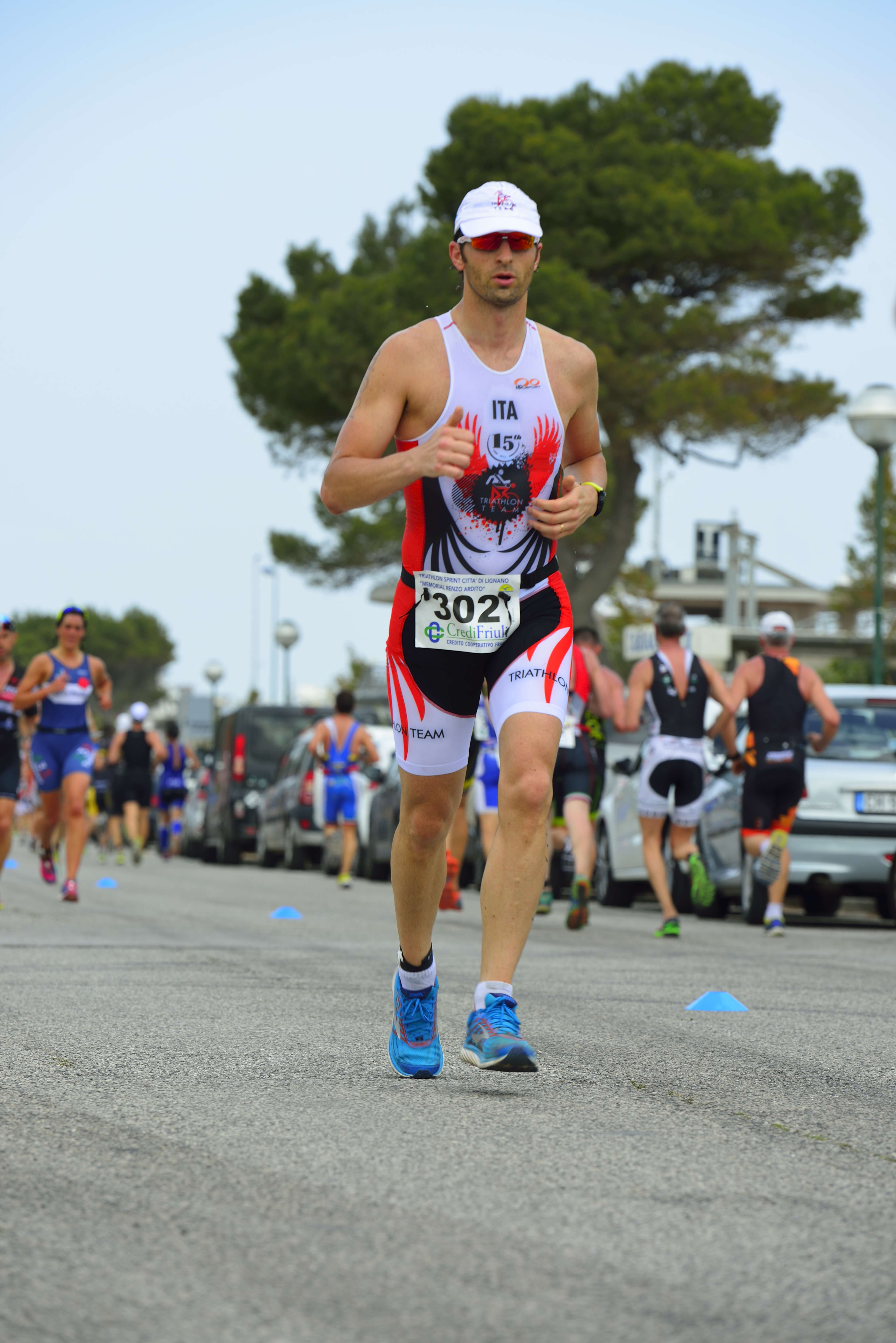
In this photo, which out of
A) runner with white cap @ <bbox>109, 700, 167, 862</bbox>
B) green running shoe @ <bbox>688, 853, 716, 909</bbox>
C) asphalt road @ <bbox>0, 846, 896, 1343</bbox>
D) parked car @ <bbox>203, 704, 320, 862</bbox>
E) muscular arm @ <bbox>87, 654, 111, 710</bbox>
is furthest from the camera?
parked car @ <bbox>203, 704, 320, 862</bbox>

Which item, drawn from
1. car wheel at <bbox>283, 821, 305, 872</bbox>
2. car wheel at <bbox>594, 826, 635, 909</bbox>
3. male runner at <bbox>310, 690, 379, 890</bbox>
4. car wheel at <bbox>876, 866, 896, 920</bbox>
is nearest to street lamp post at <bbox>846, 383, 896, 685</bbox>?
car wheel at <bbox>594, 826, 635, 909</bbox>

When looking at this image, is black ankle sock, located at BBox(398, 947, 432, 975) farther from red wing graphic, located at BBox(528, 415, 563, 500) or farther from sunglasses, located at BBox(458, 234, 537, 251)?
sunglasses, located at BBox(458, 234, 537, 251)

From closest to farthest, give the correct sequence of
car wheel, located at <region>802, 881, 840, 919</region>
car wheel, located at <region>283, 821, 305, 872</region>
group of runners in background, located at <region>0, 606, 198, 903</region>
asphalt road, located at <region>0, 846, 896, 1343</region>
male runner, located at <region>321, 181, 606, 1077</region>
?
asphalt road, located at <region>0, 846, 896, 1343</region>, male runner, located at <region>321, 181, 606, 1077</region>, group of runners in background, located at <region>0, 606, 198, 903</region>, car wheel, located at <region>802, 881, 840, 919</region>, car wheel, located at <region>283, 821, 305, 872</region>

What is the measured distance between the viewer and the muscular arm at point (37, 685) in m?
13.4

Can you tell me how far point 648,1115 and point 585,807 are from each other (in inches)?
343

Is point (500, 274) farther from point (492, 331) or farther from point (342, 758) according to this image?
point (342, 758)

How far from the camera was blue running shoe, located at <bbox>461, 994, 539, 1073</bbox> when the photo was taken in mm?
4871

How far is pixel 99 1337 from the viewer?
2.63 metres

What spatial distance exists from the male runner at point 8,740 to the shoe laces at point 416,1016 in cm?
845

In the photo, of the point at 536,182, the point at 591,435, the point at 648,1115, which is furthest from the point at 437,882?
the point at 536,182

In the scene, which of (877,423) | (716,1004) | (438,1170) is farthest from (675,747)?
(438,1170)

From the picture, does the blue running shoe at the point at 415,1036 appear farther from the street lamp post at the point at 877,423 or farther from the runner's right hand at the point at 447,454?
the street lamp post at the point at 877,423

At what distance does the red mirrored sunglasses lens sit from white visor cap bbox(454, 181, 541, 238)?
0.04 ft

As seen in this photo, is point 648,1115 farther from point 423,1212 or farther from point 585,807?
point 585,807
